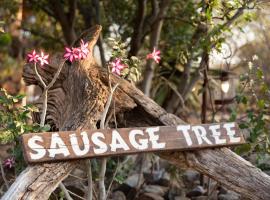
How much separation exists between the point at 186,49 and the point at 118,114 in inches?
82.7

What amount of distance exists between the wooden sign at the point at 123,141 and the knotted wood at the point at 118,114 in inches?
4.4

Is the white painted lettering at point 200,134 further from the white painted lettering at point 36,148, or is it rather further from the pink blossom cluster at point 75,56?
the white painted lettering at point 36,148

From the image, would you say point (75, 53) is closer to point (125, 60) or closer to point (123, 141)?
point (125, 60)

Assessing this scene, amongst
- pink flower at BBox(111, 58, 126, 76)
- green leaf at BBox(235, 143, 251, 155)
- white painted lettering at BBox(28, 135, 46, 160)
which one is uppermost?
pink flower at BBox(111, 58, 126, 76)

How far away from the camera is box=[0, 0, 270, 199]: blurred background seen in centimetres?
577

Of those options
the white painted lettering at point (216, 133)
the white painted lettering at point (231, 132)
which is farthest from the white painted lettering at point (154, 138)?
the white painted lettering at point (231, 132)

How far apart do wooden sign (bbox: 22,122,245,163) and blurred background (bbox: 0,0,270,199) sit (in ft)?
4.01

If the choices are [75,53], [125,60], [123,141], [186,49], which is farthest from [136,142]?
[186,49]

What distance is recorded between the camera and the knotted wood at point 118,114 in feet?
14.5

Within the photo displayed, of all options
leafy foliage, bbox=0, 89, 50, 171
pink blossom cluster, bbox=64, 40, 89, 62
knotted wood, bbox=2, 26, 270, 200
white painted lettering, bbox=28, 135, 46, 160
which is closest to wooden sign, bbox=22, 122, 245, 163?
white painted lettering, bbox=28, 135, 46, 160

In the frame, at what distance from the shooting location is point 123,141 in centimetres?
412

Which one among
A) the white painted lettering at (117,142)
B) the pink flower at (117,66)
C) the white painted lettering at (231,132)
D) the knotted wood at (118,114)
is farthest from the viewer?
the white painted lettering at (231,132)

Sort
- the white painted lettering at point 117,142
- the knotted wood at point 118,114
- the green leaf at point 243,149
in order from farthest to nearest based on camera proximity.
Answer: the green leaf at point 243,149
the knotted wood at point 118,114
the white painted lettering at point 117,142

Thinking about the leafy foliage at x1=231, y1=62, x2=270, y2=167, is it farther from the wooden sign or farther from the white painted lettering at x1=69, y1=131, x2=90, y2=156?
the white painted lettering at x1=69, y1=131, x2=90, y2=156
